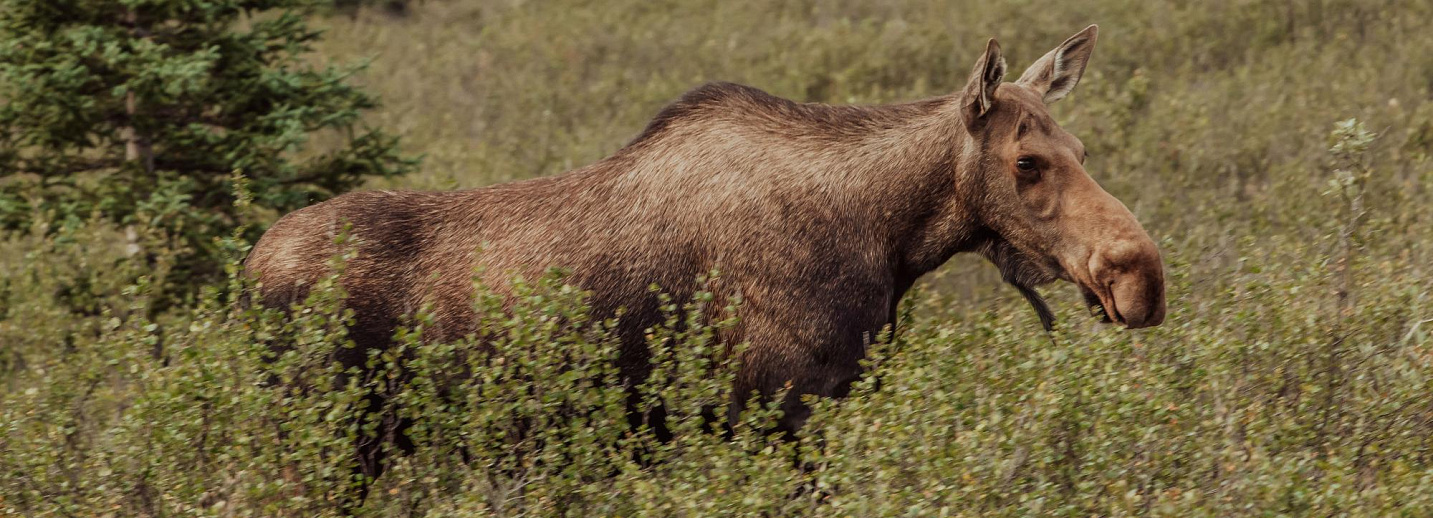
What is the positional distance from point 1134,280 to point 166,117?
5.96m

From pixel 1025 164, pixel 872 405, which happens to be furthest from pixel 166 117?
pixel 1025 164

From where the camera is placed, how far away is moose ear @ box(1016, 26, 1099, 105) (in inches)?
242

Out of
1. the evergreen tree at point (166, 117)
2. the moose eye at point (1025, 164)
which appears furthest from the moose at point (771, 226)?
the evergreen tree at point (166, 117)

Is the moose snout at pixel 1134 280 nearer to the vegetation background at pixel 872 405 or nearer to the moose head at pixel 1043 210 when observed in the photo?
the moose head at pixel 1043 210

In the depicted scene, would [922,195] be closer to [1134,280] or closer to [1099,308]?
[1099,308]

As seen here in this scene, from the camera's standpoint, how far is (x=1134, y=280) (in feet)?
17.3

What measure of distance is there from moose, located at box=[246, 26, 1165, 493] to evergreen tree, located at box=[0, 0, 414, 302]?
238 centimetres

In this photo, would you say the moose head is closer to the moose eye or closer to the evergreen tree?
the moose eye

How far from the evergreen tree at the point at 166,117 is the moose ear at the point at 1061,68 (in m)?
4.13

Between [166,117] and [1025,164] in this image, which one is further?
[166,117]

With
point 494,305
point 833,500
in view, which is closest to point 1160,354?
point 833,500

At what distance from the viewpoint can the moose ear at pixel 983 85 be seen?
5.50 meters

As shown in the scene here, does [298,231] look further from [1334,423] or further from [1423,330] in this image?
[1423,330]

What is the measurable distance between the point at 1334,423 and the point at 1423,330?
0.79 meters
